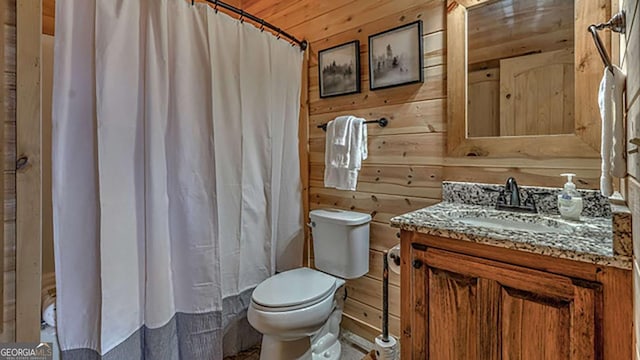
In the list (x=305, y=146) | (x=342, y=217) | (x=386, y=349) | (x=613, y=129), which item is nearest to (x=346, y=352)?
(x=386, y=349)

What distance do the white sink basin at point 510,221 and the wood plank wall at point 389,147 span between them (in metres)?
0.19

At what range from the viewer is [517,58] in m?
1.42

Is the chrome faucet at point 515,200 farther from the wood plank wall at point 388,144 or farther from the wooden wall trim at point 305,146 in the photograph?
the wooden wall trim at point 305,146

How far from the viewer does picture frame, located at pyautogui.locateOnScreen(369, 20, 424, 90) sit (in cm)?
167

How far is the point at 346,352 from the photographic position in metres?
1.88

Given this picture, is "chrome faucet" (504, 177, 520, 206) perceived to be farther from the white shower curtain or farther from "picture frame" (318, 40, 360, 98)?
the white shower curtain

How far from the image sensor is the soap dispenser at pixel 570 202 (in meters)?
1.15

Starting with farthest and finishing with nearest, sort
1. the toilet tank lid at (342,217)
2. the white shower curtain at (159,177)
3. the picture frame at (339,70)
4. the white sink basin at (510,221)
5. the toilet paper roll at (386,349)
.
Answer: the picture frame at (339,70) → the toilet tank lid at (342,217) → the toilet paper roll at (386,349) → the white shower curtain at (159,177) → the white sink basin at (510,221)

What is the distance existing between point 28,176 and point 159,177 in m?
0.59

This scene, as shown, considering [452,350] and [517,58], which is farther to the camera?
[517,58]

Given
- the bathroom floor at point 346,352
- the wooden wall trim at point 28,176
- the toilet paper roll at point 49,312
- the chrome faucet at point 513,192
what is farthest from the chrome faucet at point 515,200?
the toilet paper roll at point 49,312

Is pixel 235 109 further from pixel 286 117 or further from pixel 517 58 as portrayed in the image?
pixel 517 58

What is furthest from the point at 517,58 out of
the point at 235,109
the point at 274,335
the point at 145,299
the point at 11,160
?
the point at 145,299

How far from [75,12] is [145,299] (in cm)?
123
